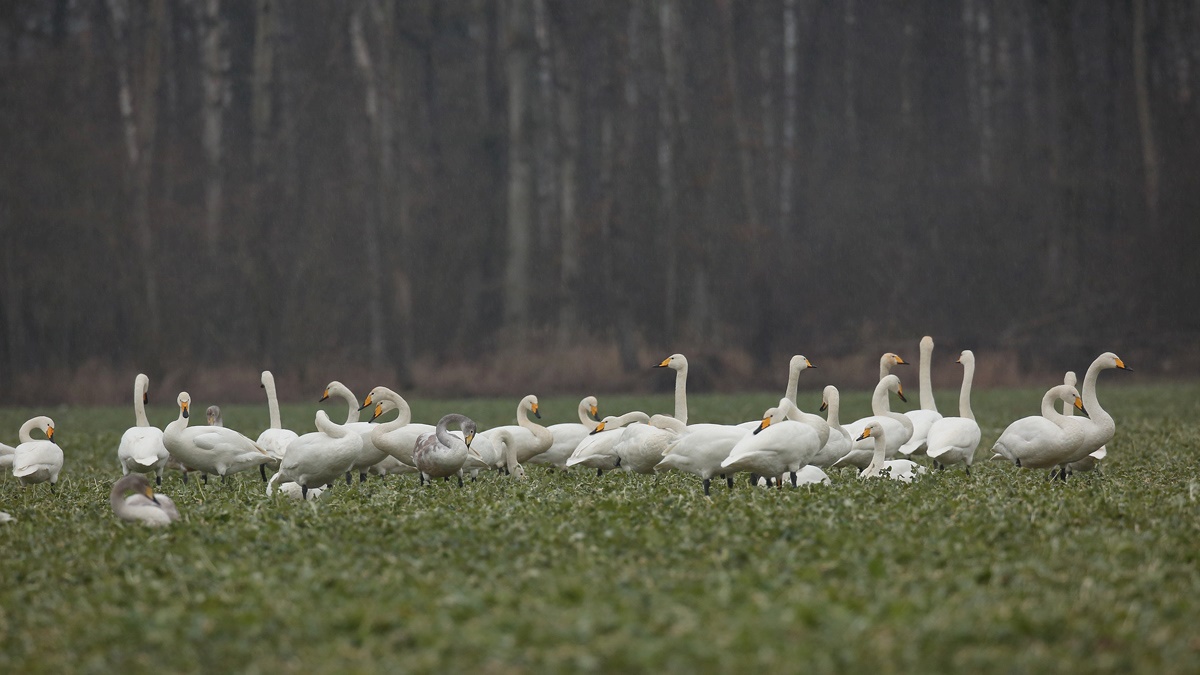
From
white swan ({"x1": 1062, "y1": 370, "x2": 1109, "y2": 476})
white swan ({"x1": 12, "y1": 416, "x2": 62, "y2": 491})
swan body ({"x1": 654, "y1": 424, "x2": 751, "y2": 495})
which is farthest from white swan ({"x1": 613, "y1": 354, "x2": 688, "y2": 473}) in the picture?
white swan ({"x1": 12, "y1": 416, "x2": 62, "y2": 491})

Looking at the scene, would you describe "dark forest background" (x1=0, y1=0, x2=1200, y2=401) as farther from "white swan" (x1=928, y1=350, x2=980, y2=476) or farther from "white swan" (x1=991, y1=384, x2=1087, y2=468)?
"white swan" (x1=991, y1=384, x2=1087, y2=468)

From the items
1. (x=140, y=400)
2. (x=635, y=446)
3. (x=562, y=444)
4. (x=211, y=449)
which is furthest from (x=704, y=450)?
(x=140, y=400)

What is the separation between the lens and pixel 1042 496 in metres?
9.70

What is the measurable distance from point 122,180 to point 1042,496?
3129 cm

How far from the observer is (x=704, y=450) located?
34.0 feet

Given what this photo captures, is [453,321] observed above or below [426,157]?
below

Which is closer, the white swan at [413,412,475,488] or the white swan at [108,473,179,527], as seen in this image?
the white swan at [108,473,179,527]

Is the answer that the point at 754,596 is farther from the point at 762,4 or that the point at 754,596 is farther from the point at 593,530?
the point at 762,4

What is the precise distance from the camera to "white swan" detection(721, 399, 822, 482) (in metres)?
9.97

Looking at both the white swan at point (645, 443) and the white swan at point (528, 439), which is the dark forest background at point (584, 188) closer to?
the white swan at point (528, 439)

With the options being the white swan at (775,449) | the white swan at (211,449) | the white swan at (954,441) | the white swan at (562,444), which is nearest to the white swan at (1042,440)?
the white swan at (954,441)

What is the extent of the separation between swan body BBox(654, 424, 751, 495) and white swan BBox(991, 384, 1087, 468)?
233 centimetres

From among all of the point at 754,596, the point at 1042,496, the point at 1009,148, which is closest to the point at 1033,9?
the point at 1009,148

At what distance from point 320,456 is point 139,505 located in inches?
70.9
